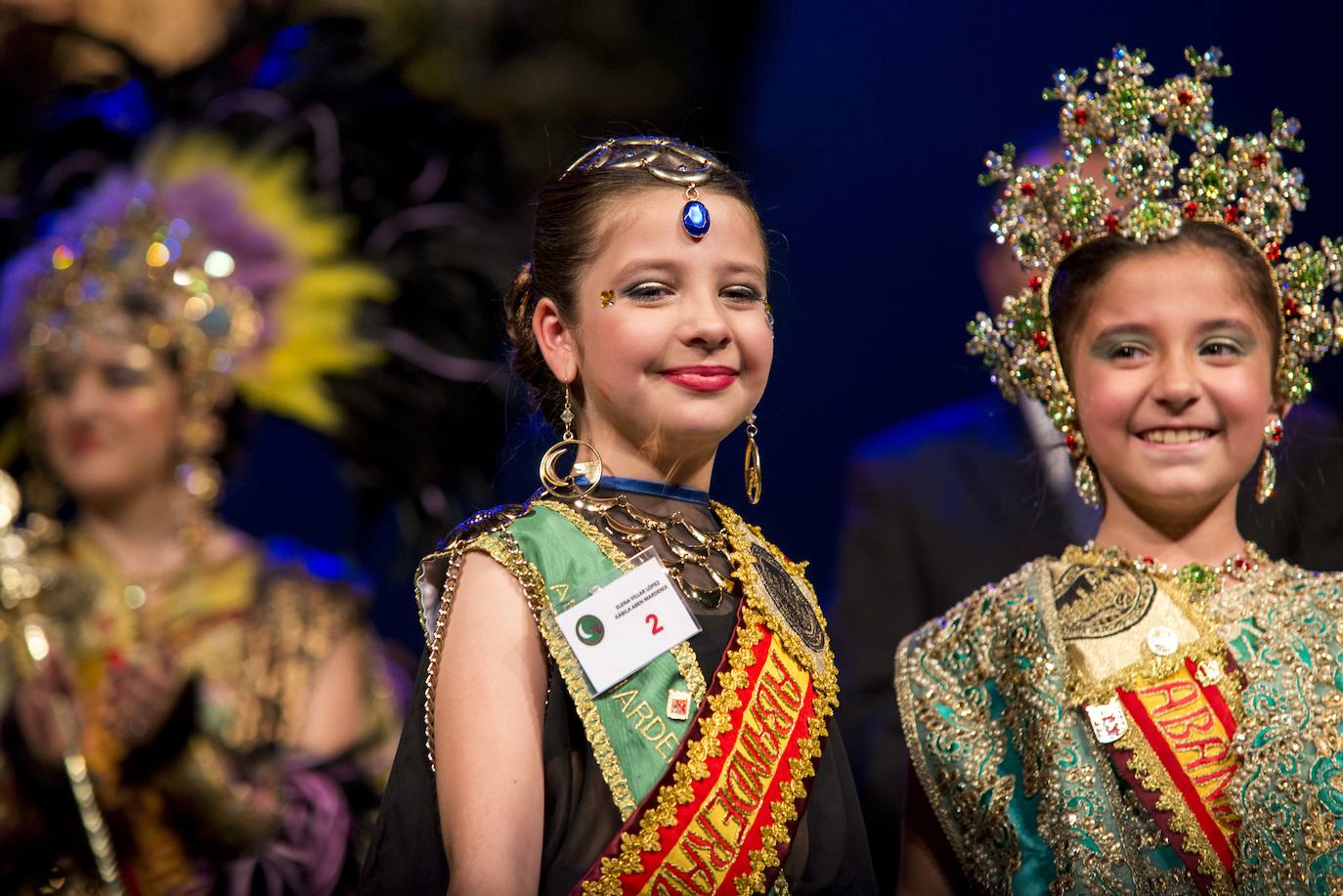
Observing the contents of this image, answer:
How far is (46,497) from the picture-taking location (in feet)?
9.57

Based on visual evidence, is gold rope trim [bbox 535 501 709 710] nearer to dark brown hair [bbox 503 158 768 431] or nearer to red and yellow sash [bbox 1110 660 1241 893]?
dark brown hair [bbox 503 158 768 431]

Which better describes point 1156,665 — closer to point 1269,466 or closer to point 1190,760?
point 1190,760

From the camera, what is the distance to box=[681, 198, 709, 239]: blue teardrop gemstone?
199 centimetres

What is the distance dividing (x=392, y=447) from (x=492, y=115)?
0.83 m

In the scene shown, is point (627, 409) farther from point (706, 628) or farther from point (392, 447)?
point (392, 447)

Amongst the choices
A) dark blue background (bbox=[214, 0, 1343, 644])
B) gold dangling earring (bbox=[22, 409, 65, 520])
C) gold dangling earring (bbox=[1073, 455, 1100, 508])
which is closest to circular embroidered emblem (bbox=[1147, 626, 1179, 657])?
gold dangling earring (bbox=[1073, 455, 1100, 508])

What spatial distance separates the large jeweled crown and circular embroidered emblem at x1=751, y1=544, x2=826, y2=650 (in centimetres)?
46

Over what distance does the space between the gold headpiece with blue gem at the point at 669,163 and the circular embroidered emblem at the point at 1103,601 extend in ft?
2.36

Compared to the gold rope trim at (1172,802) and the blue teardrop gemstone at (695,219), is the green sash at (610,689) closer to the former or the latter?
the blue teardrop gemstone at (695,219)

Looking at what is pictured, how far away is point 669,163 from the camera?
206 cm

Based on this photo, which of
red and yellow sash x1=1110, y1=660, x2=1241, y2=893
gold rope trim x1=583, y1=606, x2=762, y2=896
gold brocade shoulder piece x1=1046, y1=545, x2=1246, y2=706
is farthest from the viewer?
gold brocade shoulder piece x1=1046, y1=545, x2=1246, y2=706

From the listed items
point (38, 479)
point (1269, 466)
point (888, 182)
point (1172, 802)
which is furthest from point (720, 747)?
point (888, 182)

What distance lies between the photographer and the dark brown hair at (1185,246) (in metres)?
2.22

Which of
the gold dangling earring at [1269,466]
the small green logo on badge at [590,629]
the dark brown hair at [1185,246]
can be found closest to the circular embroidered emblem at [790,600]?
the small green logo on badge at [590,629]
